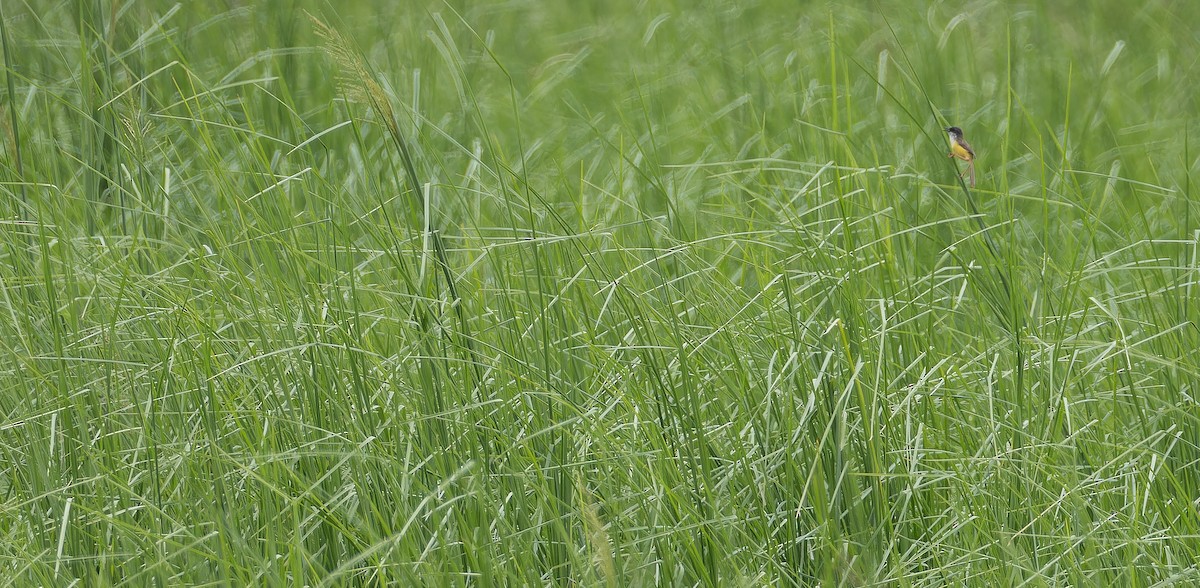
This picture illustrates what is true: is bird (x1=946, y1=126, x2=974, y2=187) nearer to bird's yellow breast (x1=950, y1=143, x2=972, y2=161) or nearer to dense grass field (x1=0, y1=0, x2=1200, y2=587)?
bird's yellow breast (x1=950, y1=143, x2=972, y2=161)

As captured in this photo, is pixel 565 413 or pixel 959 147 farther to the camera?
pixel 959 147

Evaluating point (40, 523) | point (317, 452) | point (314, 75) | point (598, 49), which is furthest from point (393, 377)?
point (598, 49)

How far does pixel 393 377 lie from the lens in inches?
66.7

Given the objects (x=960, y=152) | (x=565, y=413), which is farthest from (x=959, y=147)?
(x=565, y=413)

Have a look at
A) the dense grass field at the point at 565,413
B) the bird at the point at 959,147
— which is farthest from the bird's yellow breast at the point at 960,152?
the dense grass field at the point at 565,413

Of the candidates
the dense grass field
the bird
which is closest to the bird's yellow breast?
the bird

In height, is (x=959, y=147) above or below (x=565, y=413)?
above

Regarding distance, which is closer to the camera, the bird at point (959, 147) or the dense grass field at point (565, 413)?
the dense grass field at point (565, 413)

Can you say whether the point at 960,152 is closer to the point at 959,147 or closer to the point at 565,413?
the point at 959,147

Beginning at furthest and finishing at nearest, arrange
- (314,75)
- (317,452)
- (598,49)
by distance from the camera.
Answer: (598,49)
(314,75)
(317,452)

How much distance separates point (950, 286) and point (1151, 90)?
2.30 meters

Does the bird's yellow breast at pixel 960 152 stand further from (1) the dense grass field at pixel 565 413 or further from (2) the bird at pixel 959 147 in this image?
(1) the dense grass field at pixel 565 413

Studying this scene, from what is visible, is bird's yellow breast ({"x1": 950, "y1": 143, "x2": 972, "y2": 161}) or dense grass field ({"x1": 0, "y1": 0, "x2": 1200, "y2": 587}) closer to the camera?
dense grass field ({"x1": 0, "y1": 0, "x2": 1200, "y2": 587})

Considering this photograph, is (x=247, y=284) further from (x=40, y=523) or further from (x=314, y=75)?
(x=314, y=75)
